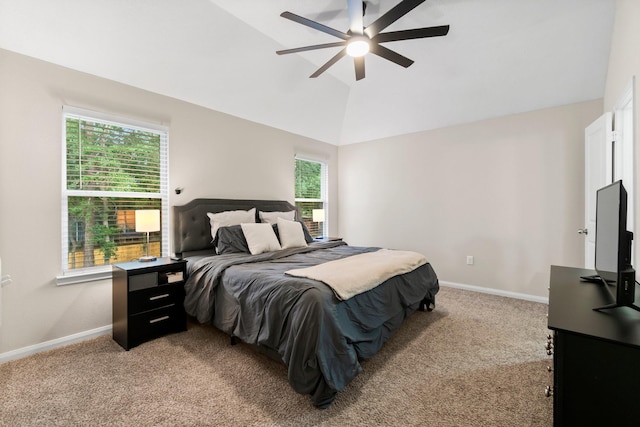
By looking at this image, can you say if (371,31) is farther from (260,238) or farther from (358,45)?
(260,238)

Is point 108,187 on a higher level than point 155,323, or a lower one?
higher

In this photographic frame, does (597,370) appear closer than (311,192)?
Yes

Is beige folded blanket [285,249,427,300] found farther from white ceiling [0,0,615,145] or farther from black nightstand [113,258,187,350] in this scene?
white ceiling [0,0,615,145]

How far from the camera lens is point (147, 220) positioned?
2.76 metres

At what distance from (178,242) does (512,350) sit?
3.50 metres

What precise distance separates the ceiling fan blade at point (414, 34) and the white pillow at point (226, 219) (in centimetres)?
246

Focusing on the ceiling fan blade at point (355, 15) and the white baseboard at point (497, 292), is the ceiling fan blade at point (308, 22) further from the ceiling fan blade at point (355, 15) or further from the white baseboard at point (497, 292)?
the white baseboard at point (497, 292)

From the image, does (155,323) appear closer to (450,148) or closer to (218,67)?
(218,67)

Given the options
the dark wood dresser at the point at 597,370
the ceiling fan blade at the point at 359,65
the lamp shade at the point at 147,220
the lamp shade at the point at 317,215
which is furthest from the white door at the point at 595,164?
the lamp shade at the point at 147,220

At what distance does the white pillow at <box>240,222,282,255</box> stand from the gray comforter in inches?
9.2

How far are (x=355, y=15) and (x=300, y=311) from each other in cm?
215

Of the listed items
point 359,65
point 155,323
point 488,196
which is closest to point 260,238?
point 155,323

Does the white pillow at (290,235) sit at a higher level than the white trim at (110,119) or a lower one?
lower

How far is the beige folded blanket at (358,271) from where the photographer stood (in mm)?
2062
